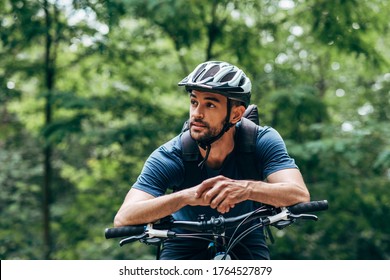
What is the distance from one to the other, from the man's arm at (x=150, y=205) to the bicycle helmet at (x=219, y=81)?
61 cm

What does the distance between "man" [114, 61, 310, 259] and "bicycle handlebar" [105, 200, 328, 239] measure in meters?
0.05

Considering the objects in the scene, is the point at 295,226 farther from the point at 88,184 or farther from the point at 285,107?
the point at 88,184

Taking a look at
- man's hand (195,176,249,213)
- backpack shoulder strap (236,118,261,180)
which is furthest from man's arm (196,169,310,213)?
backpack shoulder strap (236,118,261,180)

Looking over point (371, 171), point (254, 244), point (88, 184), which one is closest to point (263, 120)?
point (371, 171)

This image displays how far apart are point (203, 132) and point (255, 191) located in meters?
0.52

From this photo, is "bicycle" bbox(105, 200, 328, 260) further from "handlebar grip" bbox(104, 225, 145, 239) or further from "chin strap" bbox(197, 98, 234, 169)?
"chin strap" bbox(197, 98, 234, 169)

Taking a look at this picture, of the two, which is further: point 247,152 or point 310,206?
point 247,152

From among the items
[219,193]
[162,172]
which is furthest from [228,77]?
[219,193]

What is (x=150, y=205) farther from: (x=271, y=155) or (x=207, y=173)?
(x=271, y=155)

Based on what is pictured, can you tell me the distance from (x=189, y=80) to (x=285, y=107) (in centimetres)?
518

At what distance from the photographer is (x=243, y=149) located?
293 centimetres

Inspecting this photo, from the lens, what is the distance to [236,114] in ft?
9.77

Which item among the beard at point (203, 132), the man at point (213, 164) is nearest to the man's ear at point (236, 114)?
the man at point (213, 164)

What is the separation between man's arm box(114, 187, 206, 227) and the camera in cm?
241
